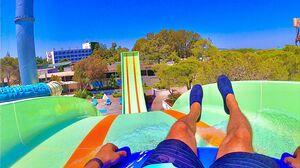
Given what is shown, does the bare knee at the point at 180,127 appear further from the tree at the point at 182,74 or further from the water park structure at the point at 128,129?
the tree at the point at 182,74

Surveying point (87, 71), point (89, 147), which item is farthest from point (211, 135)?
point (87, 71)

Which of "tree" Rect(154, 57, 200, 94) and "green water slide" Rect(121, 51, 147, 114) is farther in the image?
"tree" Rect(154, 57, 200, 94)

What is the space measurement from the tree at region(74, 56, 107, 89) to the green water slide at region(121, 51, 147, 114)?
9.80 m

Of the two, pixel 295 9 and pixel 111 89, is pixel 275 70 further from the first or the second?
pixel 295 9

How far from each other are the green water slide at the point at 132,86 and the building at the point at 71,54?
4293 centimetres

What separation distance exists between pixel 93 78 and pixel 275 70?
13635mm

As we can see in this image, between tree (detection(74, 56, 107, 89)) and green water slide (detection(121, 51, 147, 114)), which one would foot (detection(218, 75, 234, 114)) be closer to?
green water slide (detection(121, 51, 147, 114))

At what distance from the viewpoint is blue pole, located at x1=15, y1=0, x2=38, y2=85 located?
14.8 feet

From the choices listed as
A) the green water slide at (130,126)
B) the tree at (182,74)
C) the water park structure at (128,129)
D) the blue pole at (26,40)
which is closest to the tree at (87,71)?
the tree at (182,74)

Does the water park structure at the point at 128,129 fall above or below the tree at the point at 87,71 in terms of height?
below

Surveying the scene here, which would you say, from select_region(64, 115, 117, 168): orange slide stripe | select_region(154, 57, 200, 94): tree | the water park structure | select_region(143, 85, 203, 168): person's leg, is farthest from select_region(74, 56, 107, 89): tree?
select_region(143, 85, 203, 168): person's leg

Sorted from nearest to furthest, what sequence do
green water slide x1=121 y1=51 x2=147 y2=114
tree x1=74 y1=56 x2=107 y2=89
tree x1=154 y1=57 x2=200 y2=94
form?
green water slide x1=121 y1=51 x2=147 y2=114 < tree x1=154 y1=57 x2=200 y2=94 < tree x1=74 y1=56 x2=107 y2=89

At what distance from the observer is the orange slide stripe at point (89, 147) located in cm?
142

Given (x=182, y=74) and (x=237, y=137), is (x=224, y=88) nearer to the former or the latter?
(x=237, y=137)
